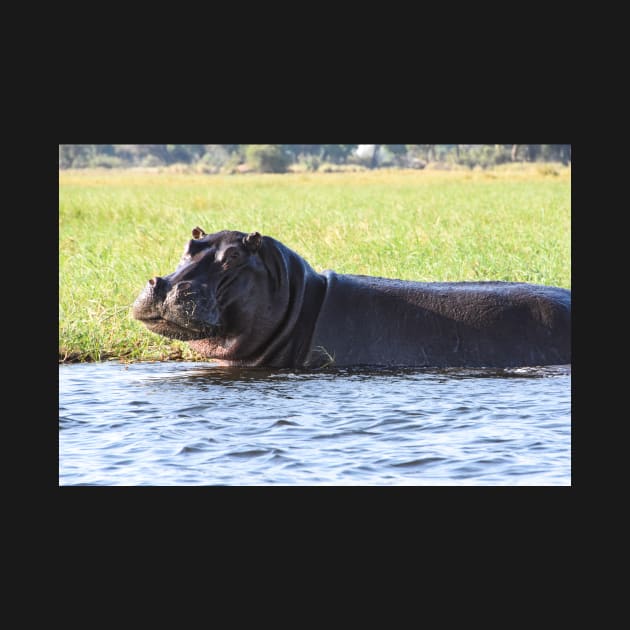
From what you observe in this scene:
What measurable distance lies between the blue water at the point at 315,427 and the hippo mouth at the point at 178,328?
0.33 metres

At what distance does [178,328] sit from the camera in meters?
Result: 7.97

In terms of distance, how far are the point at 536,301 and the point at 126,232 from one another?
9300 millimetres

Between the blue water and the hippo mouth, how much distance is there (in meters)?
0.33

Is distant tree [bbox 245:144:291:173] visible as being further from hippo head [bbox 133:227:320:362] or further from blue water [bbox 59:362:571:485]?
blue water [bbox 59:362:571:485]

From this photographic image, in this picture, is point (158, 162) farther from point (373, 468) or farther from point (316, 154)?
point (373, 468)

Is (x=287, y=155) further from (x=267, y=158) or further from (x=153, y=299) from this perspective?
(x=153, y=299)

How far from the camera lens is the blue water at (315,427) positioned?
573cm

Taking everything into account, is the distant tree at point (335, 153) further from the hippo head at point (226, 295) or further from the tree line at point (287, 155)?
the hippo head at point (226, 295)

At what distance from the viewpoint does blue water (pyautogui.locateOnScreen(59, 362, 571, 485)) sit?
18.8 feet

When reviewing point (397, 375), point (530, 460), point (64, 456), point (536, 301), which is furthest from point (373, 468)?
point (536, 301)

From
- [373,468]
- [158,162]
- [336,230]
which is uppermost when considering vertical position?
[158,162]

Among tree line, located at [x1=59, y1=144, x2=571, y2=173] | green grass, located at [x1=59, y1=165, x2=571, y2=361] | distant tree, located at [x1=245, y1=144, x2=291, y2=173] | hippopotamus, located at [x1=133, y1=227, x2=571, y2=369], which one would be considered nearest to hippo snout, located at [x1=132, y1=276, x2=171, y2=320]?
hippopotamus, located at [x1=133, y1=227, x2=571, y2=369]

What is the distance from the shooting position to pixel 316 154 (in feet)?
285

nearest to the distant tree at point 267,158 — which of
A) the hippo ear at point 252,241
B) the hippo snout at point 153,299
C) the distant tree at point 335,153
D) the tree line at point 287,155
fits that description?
the tree line at point 287,155
